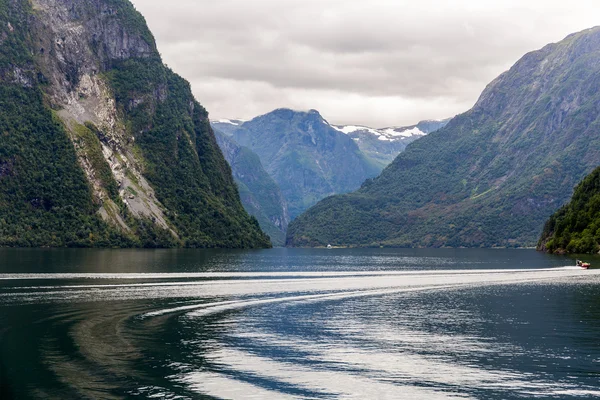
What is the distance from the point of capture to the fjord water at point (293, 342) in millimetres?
46469

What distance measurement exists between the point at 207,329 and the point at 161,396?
26.5 metres

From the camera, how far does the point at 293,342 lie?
63.6m

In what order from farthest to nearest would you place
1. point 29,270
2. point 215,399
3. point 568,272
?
point 568,272 < point 29,270 < point 215,399

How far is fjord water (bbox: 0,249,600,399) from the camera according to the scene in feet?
152

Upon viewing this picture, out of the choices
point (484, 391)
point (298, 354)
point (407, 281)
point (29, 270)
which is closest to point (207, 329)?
point (298, 354)

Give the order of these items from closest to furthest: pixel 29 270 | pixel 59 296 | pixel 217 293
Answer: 1. pixel 59 296
2. pixel 217 293
3. pixel 29 270

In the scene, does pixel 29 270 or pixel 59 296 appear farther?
pixel 29 270

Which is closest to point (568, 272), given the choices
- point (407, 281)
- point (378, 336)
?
point (407, 281)

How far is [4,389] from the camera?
45.0m

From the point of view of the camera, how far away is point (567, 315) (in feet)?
268

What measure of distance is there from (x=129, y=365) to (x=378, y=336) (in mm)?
23768

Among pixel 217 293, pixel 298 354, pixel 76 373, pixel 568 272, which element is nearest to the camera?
pixel 76 373

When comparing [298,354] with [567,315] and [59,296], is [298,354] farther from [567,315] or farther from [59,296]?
[59,296]

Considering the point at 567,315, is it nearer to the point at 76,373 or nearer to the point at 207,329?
the point at 207,329
